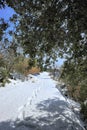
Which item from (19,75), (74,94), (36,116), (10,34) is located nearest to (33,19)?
(10,34)

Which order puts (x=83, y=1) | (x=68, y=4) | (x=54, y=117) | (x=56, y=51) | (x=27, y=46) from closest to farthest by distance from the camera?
(x=83, y=1) → (x=68, y=4) → (x=27, y=46) → (x=56, y=51) → (x=54, y=117)

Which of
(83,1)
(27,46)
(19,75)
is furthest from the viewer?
(19,75)

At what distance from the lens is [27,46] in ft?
31.0

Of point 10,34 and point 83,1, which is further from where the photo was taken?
point 10,34

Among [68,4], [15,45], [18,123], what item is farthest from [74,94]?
[68,4]

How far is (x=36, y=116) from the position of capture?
1233 cm

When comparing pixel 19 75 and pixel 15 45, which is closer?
pixel 15 45

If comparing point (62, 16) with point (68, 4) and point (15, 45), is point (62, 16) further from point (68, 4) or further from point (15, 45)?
point (15, 45)

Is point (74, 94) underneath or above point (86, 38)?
underneath

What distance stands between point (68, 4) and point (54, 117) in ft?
19.5

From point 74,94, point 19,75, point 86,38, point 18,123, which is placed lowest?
point 18,123

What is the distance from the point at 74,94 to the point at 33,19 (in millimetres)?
14338

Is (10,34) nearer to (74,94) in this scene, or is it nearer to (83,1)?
(83,1)

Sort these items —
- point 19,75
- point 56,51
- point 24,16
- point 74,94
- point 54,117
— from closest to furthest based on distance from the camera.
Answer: point 24,16 → point 56,51 → point 54,117 → point 74,94 → point 19,75
